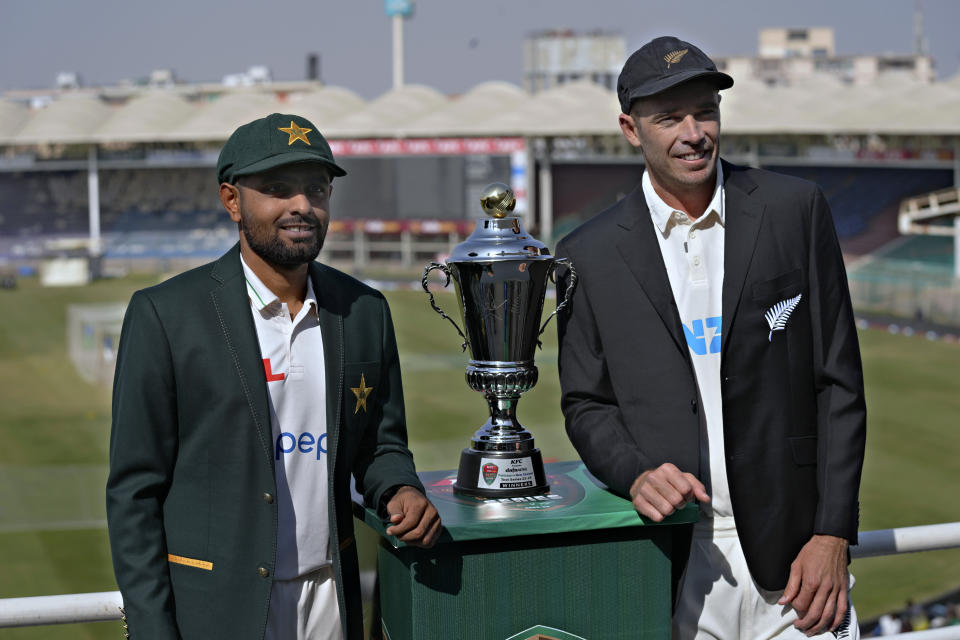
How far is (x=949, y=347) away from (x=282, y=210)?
24.7 metres

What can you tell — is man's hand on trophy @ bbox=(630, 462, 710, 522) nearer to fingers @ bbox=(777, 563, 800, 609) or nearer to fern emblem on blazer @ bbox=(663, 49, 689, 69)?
fingers @ bbox=(777, 563, 800, 609)

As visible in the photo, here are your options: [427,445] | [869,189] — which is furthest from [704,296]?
[869,189]

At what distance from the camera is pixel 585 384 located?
7.66 ft

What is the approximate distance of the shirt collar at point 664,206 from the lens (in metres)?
2.37

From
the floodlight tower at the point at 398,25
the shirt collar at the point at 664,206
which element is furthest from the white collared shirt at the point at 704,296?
the floodlight tower at the point at 398,25

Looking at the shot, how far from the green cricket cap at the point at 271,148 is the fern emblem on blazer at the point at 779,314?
899 millimetres

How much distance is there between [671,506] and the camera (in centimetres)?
206

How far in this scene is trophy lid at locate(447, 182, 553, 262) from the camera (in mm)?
2336

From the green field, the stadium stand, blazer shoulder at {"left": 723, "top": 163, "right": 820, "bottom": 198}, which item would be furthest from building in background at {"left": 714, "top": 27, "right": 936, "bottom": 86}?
blazer shoulder at {"left": 723, "top": 163, "right": 820, "bottom": 198}

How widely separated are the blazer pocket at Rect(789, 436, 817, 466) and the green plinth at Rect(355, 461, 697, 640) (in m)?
0.28

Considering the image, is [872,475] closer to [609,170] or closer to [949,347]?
[949,347]

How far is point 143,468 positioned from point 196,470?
95 millimetres

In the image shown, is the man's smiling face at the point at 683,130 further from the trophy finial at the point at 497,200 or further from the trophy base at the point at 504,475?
the trophy base at the point at 504,475

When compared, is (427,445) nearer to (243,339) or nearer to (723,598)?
(723,598)
